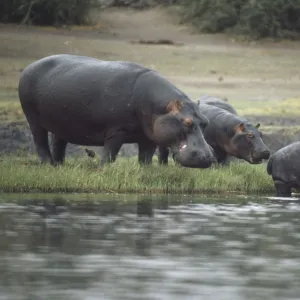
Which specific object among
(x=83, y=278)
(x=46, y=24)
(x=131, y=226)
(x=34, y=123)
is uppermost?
(x=83, y=278)

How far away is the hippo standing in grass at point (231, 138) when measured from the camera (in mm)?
17000

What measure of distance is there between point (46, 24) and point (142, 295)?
28735 mm

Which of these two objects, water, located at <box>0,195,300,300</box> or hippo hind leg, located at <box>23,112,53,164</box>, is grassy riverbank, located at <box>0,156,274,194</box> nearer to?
water, located at <box>0,195,300,300</box>

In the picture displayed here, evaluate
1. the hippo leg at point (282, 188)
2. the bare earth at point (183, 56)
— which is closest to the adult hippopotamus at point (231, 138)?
the hippo leg at point (282, 188)

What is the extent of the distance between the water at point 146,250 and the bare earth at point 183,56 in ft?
31.6

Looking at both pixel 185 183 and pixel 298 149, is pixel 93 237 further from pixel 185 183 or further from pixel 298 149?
pixel 298 149

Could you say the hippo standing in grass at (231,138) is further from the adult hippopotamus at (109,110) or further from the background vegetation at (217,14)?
the background vegetation at (217,14)

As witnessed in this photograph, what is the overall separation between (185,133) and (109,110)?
3.65ft

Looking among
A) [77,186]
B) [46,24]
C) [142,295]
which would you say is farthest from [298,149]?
[46,24]

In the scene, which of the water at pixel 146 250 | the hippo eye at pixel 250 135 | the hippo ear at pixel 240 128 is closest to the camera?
the water at pixel 146 250

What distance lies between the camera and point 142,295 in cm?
745

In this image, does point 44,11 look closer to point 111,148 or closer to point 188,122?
point 111,148

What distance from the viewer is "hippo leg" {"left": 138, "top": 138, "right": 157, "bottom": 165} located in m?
15.0

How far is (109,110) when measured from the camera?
14.8 meters
